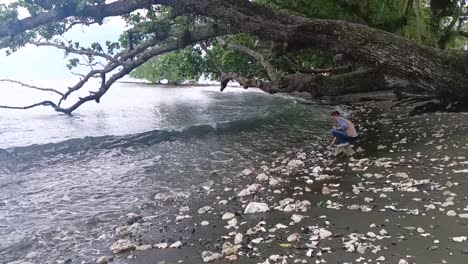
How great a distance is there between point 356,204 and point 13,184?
34.8ft

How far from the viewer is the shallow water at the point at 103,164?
873 centimetres

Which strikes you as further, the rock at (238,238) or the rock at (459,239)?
the rock at (238,238)

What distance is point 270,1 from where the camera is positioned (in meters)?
20.6

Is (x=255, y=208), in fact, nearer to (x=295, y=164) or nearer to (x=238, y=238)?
(x=238, y=238)

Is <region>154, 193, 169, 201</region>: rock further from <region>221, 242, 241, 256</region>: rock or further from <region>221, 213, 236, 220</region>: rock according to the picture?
<region>221, 242, 241, 256</region>: rock

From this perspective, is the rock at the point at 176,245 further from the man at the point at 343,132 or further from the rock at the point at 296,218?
the man at the point at 343,132

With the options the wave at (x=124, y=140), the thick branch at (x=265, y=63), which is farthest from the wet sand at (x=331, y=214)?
the wave at (x=124, y=140)

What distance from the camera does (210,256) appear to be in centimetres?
674

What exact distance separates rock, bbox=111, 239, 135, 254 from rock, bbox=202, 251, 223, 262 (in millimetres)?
1426

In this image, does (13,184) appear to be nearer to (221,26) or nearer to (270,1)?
(221,26)

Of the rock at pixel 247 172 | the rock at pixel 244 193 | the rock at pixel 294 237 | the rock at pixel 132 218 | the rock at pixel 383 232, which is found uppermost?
the rock at pixel 383 232

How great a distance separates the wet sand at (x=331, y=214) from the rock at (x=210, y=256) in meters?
0.06

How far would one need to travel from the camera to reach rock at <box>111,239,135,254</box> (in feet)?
24.3

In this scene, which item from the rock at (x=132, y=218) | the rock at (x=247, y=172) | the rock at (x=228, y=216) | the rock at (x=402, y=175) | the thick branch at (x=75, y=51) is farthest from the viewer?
the thick branch at (x=75, y=51)
